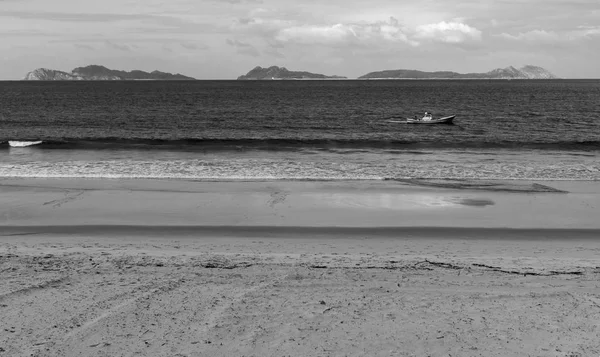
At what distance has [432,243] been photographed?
513 inches

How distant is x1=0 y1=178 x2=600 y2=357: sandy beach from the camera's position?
7.26 m

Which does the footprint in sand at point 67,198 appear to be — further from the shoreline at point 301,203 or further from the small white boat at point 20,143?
the small white boat at point 20,143

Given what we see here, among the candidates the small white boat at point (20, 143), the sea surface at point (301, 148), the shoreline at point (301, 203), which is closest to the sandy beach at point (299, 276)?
the shoreline at point (301, 203)

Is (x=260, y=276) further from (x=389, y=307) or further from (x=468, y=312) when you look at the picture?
(x=468, y=312)

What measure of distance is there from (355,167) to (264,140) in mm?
13114

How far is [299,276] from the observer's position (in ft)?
32.1

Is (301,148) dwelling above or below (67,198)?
above

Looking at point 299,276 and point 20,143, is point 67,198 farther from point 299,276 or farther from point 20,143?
point 20,143

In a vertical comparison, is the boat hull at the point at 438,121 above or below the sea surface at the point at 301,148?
above

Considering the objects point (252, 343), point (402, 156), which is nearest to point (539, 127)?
point (402, 156)

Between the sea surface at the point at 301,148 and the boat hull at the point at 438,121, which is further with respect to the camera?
the boat hull at the point at 438,121

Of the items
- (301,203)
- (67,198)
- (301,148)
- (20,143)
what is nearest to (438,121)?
(301,148)

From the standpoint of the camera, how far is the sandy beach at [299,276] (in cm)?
726

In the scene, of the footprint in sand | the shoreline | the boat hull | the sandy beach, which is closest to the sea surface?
the boat hull
